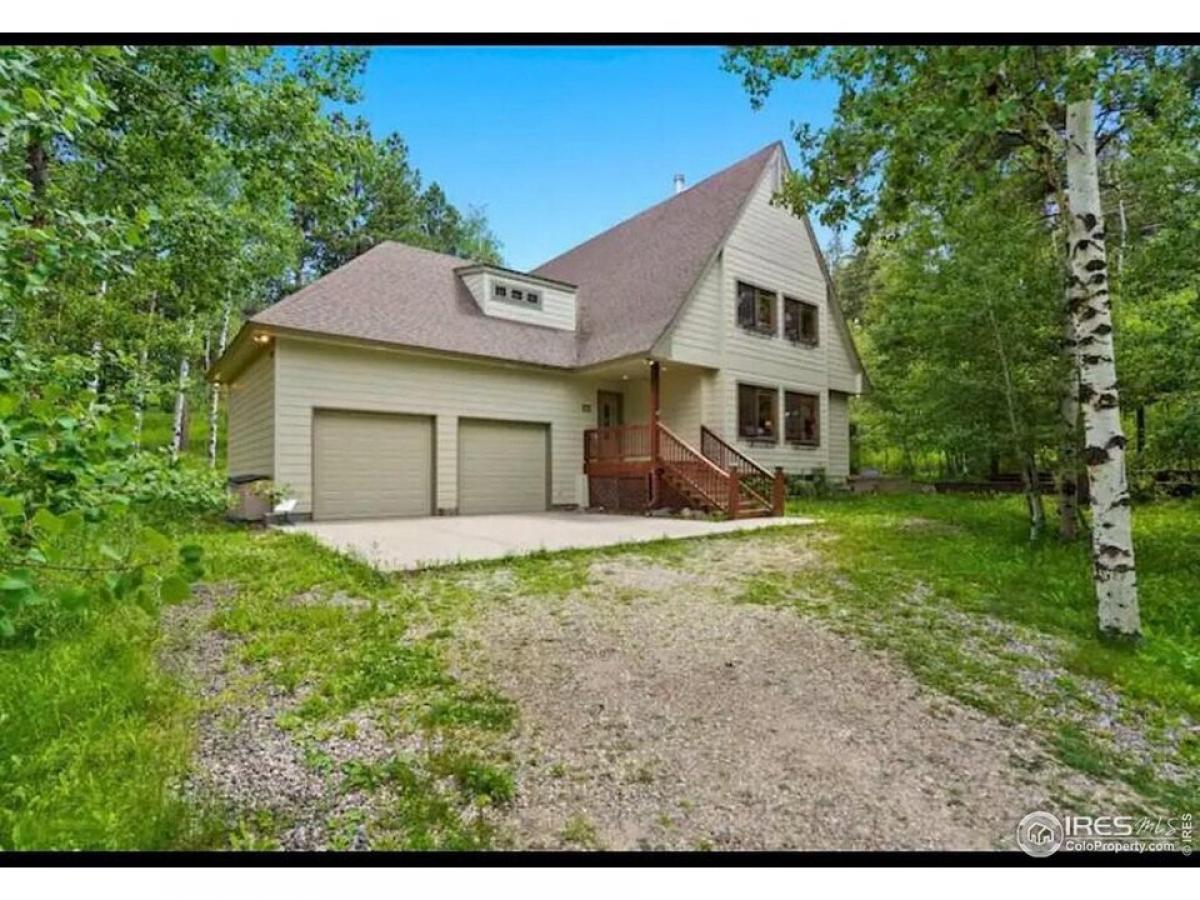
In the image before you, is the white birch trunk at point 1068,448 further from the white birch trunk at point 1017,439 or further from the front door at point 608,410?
the front door at point 608,410

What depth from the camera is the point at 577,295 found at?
13477mm

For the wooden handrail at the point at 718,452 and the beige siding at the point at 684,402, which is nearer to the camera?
the wooden handrail at the point at 718,452

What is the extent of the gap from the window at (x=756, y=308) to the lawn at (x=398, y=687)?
724 centimetres

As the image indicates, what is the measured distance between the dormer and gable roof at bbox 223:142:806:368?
7.2 inches

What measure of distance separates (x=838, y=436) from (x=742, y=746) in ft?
42.1

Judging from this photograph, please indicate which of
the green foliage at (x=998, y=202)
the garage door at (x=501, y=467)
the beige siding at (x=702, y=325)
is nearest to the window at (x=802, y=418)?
the beige siding at (x=702, y=325)

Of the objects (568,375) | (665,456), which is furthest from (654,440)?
(568,375)

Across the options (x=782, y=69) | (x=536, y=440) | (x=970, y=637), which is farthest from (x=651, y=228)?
(x=970, y=637)

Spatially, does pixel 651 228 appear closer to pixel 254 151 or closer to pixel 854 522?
pixel 854 522

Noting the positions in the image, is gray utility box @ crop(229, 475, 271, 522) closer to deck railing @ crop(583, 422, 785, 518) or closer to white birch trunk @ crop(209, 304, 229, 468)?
deck railing @ crop(583, 422, 785, 518)

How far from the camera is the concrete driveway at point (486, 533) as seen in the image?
20.1 feet

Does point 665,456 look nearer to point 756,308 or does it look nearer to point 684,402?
point 684,402

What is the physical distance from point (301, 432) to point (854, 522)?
26.6 ft

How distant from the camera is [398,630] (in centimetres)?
375
